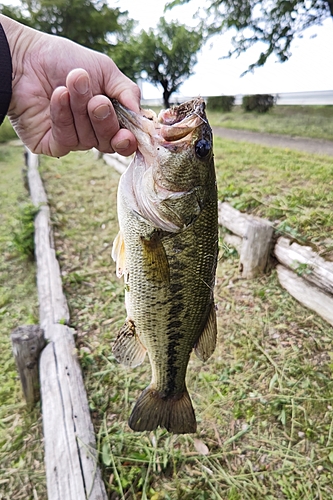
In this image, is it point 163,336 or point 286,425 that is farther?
point 286,425

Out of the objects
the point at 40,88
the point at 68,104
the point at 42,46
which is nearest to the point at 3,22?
the point at 42,46

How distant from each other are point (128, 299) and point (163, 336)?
0.24m

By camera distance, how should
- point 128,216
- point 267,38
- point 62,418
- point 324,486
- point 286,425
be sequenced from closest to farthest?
point 128,216
point 324,486
point 62,418
point 286,425
point 267,38

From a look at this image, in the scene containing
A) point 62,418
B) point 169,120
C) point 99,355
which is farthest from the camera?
point 99,355

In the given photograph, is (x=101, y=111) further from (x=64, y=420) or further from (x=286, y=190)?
(x=286, y=190)

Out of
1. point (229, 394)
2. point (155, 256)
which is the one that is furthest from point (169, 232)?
point (229, 394)

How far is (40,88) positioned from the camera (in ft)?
5.53

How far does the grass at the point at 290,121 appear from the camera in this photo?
7.71 m

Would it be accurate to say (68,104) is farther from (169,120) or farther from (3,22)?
(3,22)

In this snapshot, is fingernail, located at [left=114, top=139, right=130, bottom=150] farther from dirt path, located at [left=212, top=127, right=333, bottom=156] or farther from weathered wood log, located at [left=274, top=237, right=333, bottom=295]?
dirt path, located at [left=212, top=127, right=333, bottom=156]

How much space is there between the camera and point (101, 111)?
1269 mm

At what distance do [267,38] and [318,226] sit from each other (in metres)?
6.24

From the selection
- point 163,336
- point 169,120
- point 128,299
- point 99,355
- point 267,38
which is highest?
point 267,38

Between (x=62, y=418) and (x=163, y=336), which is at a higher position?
(x=163, y=336)
